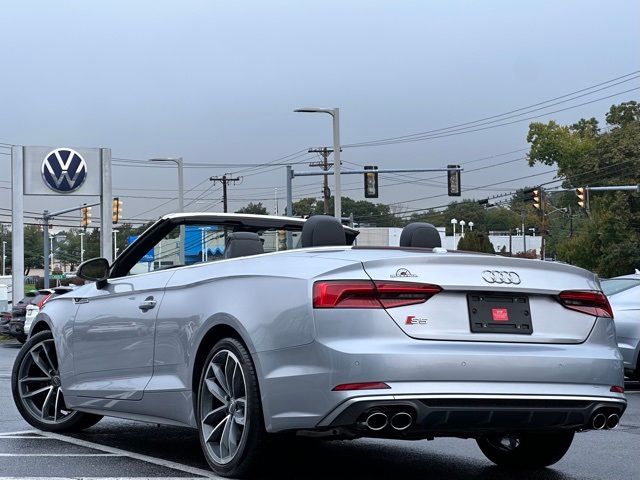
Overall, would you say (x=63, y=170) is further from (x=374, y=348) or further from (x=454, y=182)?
(x=374, y=348)

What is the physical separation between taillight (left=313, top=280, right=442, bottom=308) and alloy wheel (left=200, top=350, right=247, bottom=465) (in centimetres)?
73

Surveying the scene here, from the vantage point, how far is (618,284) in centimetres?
1448

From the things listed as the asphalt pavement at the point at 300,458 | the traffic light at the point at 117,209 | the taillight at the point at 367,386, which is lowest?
the asphalt pavement at the point at 300,458

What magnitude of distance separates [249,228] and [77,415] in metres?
1.92

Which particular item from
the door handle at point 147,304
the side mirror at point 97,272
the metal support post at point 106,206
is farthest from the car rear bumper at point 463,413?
the metal support post at point 106,206

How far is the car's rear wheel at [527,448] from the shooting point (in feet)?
22.4

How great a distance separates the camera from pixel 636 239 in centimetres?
6725

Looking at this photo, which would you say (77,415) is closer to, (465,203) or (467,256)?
(467,256)

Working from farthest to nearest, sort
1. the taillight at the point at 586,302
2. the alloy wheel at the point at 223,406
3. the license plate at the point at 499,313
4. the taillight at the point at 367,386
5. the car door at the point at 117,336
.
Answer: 1. the car door at the point at 117,336
2. the alloy wheel at the point at 223,406
3. the taillight at the point at 586,302
4. the license plate at the point at 499,313
5. the taillight at the point at 367,386

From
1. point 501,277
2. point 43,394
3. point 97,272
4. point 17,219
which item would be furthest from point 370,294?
point 17,219

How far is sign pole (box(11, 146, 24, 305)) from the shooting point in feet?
129

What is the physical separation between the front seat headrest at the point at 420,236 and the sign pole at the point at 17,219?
108 feet

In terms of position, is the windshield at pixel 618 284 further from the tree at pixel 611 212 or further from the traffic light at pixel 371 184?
the tree at pixel 611 212

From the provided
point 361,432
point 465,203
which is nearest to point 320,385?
point 361,432
